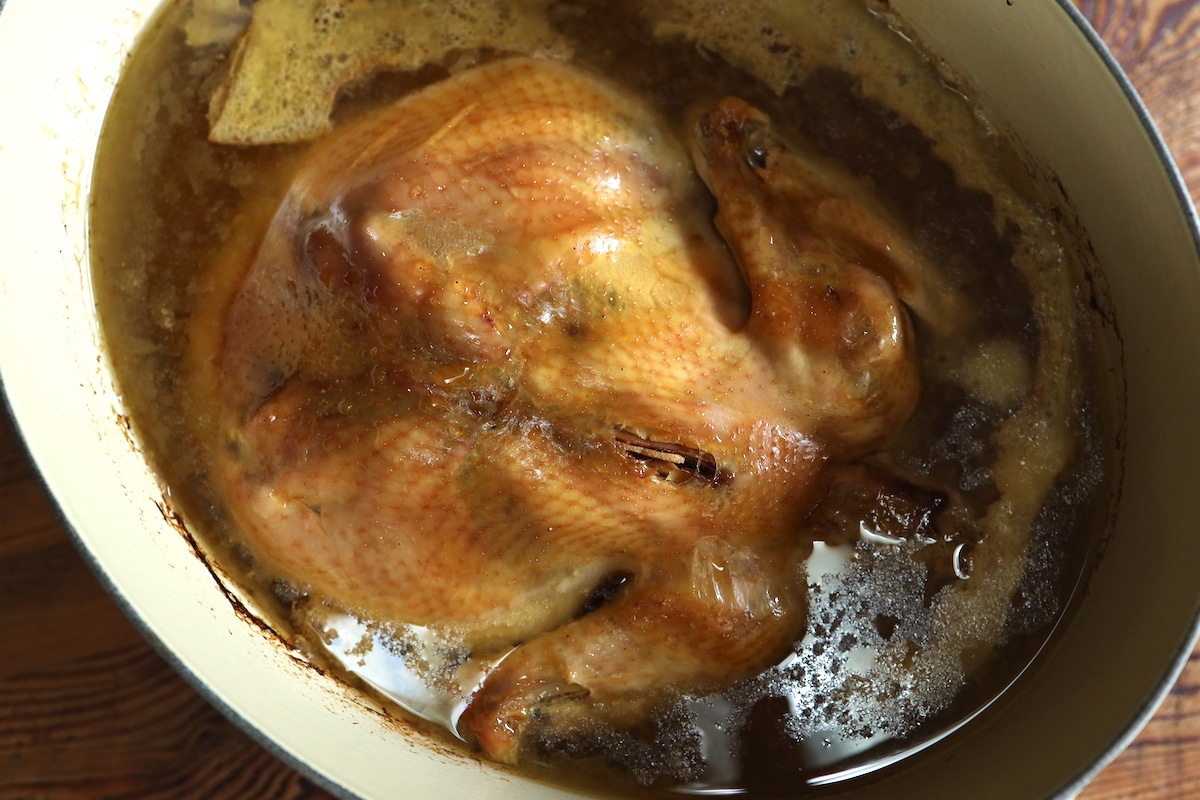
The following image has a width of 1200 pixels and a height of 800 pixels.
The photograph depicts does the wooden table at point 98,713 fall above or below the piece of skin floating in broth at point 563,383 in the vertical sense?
below

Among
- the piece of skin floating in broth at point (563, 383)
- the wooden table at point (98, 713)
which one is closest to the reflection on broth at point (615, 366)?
the piece of skin floating in broth at point (563, 383)

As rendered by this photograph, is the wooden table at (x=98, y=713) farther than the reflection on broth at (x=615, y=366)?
Yes

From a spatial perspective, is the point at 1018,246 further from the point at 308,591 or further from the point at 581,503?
the point at 308,591

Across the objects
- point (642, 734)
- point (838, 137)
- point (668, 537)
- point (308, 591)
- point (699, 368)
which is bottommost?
point (308, 591)

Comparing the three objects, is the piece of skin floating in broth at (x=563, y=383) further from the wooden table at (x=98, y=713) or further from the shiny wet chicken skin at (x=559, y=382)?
the wooden table at (x=98, y=713)

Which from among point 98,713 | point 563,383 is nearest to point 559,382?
point 563,383

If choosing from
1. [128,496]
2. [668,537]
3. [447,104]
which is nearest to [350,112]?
[447,104]

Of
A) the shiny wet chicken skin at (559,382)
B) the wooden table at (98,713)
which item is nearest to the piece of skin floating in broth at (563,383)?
the shiny wet chicken skin at (559,382)

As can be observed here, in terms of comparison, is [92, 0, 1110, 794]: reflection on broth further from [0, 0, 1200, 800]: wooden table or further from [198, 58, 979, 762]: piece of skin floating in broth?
[0, 0, 1200, 800]: wooden table

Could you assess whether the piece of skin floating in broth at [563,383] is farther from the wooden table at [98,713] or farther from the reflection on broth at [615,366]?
the wooden table at [98,713]
